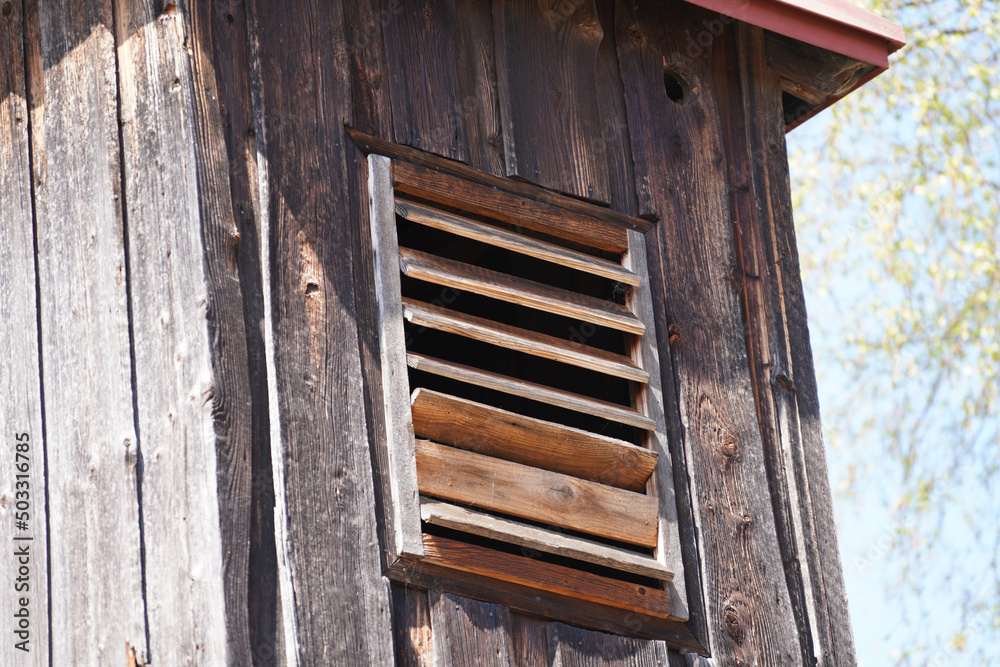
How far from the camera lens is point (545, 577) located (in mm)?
3871

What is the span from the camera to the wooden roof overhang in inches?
190

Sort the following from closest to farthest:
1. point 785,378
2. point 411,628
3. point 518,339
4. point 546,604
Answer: point 411,628 → point 546,604 → point 518,339 → point 785,378

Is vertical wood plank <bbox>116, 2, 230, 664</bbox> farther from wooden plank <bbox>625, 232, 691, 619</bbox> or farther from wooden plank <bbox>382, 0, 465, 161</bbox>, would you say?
wooden plank <bbox>625, 232, 691, 619</bbox>

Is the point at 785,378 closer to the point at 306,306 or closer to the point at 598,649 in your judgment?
the point at 598,649

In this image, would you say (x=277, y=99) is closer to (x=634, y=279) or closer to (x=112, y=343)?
(x=112, y=343)

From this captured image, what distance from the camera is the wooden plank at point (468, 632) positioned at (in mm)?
3580

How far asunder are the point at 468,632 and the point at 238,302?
1159 millimetres

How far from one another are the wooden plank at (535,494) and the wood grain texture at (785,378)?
73 cm

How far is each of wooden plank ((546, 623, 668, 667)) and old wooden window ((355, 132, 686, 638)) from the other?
51 mm

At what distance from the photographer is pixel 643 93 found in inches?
195

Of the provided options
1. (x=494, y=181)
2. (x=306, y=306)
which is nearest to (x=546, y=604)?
(x=306, y=306)

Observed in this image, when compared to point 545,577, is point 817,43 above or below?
above

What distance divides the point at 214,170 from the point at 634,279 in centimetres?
153

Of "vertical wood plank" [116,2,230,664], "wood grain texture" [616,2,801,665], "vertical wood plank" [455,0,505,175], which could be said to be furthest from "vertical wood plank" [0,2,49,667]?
"wood grain texture" [616,2,801,665]
